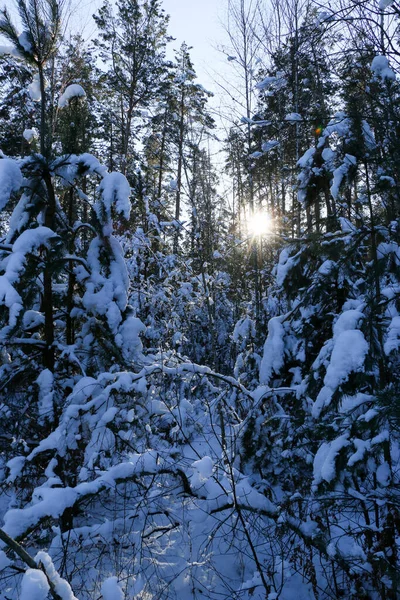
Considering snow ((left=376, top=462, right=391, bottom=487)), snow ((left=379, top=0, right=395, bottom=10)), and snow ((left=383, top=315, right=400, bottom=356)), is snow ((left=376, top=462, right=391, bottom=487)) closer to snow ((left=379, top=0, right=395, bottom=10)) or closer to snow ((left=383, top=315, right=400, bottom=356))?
snow ((left=383, top=315, right=400, bottom=356))

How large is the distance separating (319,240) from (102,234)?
2.09 m

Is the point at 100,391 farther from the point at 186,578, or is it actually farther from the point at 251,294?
the point at 251,294

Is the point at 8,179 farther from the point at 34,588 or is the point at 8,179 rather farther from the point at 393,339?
the point at 393,339

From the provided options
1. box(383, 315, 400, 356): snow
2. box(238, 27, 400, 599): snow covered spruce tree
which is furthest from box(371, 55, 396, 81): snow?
box(383, 315, 400, 356): snow

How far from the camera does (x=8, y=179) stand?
3475 mm

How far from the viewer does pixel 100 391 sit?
3861mm

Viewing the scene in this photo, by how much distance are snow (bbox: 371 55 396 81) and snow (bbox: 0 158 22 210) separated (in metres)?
2.89

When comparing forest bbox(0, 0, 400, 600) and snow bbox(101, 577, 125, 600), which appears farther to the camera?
forest bbox(0, 0, 400, 600)

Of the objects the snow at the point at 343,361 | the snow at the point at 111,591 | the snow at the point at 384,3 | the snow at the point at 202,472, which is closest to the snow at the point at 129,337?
the snow at the point at 202,472

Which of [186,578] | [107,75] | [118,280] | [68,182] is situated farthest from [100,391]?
[107,75]

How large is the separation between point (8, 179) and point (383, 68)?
3.00 meters

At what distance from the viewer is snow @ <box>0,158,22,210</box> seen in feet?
11.3

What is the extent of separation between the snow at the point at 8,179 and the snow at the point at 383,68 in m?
2.89

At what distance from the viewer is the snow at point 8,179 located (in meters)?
3.44
